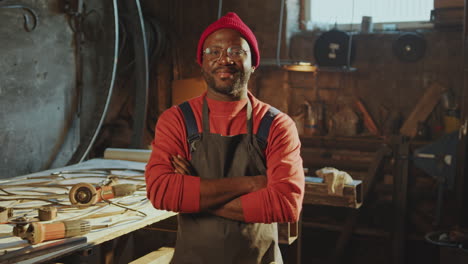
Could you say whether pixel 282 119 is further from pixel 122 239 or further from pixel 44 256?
pixel 122 239

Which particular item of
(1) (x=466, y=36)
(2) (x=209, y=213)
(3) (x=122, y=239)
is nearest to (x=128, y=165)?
(3) (x=122, y=239)

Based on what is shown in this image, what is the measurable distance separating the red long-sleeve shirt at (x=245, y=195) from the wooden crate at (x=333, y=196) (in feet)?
5.71

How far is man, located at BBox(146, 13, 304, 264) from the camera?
6.10 ft

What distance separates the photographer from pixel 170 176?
1.86m

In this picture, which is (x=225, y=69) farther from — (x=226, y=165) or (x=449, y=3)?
(x=449, y=3)

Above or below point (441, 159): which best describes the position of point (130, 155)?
above

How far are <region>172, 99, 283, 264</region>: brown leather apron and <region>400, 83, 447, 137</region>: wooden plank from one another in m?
5.40

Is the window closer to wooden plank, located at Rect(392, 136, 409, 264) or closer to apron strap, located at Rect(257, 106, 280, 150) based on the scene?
wooden plank, located at Rect(392, 136, 409, 264)

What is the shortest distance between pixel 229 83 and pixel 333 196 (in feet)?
6.50

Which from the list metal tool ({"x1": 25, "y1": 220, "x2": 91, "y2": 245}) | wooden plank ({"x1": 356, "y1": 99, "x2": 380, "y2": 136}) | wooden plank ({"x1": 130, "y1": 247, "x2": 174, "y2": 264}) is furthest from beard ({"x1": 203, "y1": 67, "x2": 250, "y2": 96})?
wooden plank ({"x1": 356, "y1": 99, "x2": 380, "y2": 136})

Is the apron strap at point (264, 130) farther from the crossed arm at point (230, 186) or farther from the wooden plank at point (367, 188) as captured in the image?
the wooden plank at point (367, 188)

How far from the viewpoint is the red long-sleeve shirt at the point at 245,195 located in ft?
6.09

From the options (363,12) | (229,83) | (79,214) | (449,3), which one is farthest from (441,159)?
(229,83)

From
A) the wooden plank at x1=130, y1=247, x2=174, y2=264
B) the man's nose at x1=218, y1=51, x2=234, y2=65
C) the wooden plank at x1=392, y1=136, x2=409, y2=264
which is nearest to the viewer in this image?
the man's nose at x1=218, y1=51, x2=234, y2=65
